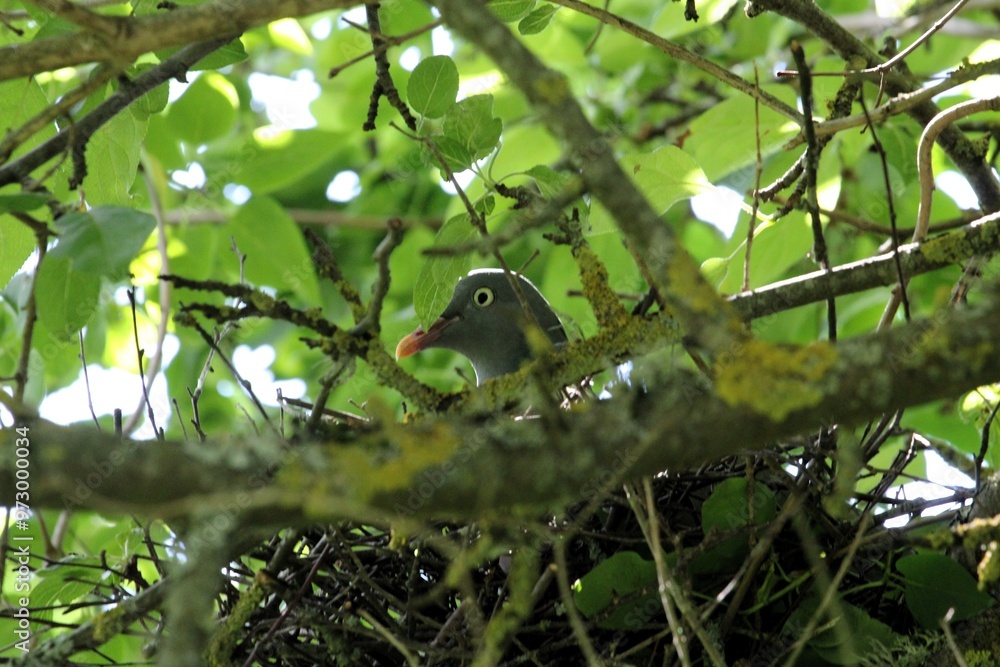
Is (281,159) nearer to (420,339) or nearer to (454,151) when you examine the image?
(420,339)

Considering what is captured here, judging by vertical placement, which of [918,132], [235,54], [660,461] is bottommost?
[660,461]

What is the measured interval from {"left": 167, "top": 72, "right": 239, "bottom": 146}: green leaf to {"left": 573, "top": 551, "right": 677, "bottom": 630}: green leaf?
1.99 m

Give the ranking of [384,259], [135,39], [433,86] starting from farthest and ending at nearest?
1. [433,86]
2. [135,39]
3. [384,259]

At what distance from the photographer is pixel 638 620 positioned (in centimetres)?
190

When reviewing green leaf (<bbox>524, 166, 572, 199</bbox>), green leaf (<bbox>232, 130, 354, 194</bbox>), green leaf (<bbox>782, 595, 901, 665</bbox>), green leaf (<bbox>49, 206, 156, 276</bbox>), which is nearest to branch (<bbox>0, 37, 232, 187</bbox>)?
green leaf (<bbox>49, 206, 156, 276</bbox>)

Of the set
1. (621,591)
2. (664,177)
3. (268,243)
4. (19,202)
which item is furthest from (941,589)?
(268,243)

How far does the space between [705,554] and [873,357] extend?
82 centimetres

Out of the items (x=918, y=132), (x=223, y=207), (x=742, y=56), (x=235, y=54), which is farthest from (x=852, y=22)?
(x=235, y=54)

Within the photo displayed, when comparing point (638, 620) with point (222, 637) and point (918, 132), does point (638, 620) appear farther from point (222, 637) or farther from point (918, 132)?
point (918, 132)

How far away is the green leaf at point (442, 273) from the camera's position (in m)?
1.96

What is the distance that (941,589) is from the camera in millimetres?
1843

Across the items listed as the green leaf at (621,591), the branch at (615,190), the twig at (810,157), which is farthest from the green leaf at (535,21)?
the green leaf at (621,591)

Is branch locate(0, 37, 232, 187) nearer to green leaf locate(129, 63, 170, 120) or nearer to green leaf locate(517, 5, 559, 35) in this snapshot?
green leaf locate(129, 63, 170, 120)

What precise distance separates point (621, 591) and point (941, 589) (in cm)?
60
